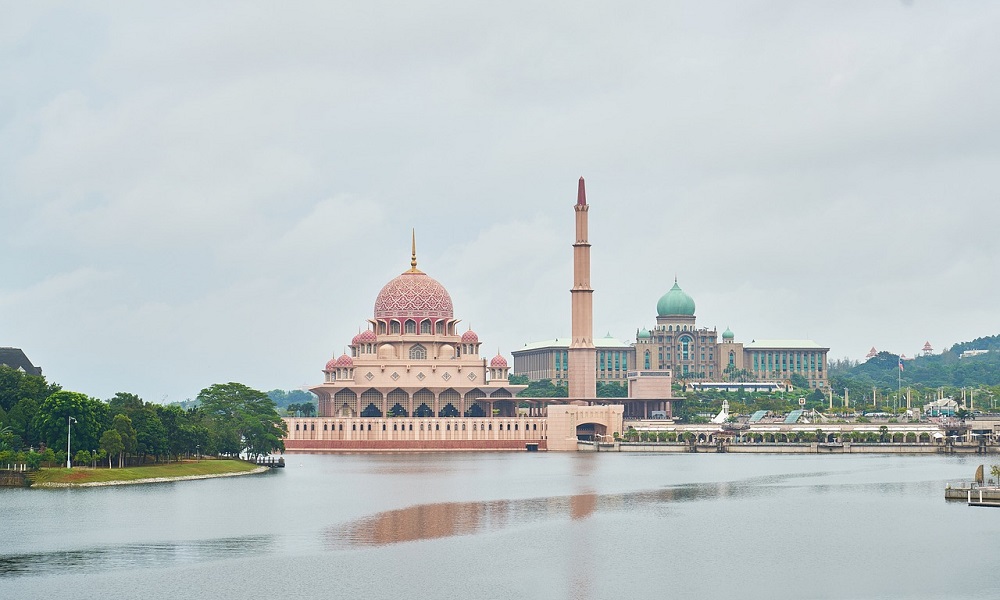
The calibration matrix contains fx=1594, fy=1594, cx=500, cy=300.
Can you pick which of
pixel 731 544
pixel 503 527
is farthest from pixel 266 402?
pixel 731 544

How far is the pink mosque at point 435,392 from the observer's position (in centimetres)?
17838

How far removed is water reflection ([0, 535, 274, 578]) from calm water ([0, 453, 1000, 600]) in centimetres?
13

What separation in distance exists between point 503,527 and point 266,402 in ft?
236

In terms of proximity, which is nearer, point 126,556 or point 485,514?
point 126,556

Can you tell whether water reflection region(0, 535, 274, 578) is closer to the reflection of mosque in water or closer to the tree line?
the reflection of mosque in water

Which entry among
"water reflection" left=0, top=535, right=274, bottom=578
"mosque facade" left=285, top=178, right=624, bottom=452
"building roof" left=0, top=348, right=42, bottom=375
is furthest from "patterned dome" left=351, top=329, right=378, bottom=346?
"water reflection" left=0, top=535, right=274, bottom=578

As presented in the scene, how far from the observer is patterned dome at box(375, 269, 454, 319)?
190m

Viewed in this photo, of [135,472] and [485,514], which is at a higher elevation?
[135,472]

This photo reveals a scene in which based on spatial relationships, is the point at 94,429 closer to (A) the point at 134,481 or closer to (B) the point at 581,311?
(A) the point at 134,481

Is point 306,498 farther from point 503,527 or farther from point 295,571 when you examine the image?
point 295,571

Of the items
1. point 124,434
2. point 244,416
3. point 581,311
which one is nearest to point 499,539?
point 124,434

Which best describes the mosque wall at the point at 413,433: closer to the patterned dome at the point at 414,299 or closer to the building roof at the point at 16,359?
the patterned dome at the point at 414,299

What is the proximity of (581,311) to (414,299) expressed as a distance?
2284 centimetres

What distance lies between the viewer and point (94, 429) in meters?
104
